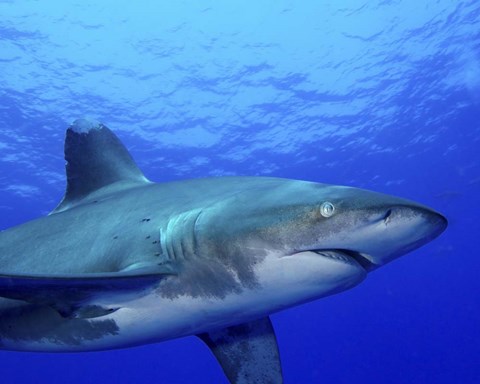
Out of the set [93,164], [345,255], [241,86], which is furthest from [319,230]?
[241,86]

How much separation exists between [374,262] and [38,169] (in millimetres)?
22015

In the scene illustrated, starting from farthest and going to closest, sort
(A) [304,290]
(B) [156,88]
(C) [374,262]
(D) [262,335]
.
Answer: (B) [156,88], (D) [262,335], (A) [304,290], (C) [374,262]

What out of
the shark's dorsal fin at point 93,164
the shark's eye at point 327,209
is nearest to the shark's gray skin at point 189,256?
the shark's eye at point 327,209

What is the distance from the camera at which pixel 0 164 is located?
20672 millimetres

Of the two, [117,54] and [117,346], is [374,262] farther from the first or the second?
[117,54]

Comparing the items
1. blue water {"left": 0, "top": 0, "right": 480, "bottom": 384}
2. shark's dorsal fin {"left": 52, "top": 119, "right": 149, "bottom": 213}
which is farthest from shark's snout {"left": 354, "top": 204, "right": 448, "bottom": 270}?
blue water {"left": 0, "top": 0, "right": 480, "bottom": 384}

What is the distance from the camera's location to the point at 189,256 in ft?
9.61

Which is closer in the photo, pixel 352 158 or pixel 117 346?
pixel 117 346

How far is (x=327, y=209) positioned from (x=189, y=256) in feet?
3.36

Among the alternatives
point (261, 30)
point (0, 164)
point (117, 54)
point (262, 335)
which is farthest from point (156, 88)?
point (262, 335)

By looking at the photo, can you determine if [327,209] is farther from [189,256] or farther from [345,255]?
[189,256]

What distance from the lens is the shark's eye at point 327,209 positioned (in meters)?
2.42

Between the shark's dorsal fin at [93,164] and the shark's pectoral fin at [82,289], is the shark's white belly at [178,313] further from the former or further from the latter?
the shark's dorsal fin at [93,164]

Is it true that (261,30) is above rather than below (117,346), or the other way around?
above
